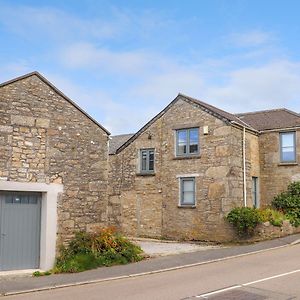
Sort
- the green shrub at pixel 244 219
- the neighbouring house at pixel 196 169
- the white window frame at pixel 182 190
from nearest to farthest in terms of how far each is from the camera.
→ the green shrub at pixel 244 219 → the neighbouring house at pixel 196 169 → the white window frame at pixel 182 190

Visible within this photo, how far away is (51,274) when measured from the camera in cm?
1330

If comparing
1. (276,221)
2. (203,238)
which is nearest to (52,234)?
(203,238)

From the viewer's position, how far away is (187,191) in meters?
23.2

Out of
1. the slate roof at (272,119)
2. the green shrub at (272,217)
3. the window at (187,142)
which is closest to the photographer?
the green shrub at (272,217)

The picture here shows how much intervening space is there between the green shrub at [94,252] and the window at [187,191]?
7.78 m

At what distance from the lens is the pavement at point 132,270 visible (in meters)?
11.5

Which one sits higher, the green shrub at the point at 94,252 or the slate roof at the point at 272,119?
the slate roof at the point at 272,119

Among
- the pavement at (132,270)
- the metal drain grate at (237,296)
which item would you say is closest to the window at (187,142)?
the pavement at (132,270)

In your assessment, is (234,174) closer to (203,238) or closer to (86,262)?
(203,238)

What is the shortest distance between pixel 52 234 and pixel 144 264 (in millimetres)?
3186

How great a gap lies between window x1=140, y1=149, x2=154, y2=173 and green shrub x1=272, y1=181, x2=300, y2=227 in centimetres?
702

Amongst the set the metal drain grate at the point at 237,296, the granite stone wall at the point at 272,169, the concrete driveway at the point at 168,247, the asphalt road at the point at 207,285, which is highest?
the granite stone wall at the point at 272,169

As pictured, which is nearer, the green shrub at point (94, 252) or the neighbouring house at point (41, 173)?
the neighbouring house at point (41, 173)

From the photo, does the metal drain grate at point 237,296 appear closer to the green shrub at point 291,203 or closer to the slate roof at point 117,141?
the green shrub at point 291,203
